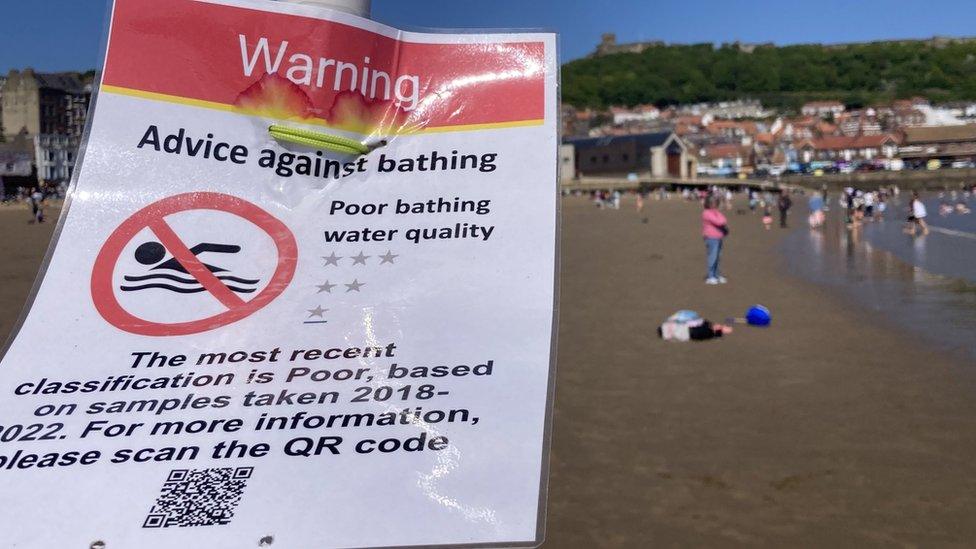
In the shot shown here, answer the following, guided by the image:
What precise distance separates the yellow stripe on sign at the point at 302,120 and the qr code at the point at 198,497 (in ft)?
2.66

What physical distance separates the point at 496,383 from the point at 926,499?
4582 millimetres

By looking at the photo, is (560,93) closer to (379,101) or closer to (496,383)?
(379,101)

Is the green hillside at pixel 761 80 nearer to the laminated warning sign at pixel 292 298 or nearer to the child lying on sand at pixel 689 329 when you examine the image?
the child lying on sand at pixel 689 329

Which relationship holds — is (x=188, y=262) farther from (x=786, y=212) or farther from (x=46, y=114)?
(x=786, y=212)

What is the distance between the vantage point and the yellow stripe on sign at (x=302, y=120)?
85.2 inches

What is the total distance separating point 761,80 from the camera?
193 metres

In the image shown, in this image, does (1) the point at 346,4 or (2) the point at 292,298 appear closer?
(2) the point at 292,298

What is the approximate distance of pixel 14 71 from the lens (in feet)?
9.48

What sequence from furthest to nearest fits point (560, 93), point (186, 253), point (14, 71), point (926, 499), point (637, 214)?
1. point (637, 214)
2. point (926, 499)
3. point (14, 71)
4. point (560, 93)
5. point (186, 253)

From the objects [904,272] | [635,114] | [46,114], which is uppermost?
[635,114]

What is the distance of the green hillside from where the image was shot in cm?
17438

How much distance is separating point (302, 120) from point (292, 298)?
412 mm

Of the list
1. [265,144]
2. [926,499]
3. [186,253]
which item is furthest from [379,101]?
[926,499]

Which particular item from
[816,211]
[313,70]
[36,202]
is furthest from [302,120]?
[816,211]
